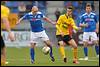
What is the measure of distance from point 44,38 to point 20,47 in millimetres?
9401

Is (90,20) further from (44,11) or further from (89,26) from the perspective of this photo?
(44,11)

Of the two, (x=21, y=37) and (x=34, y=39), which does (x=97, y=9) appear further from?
(x=34, y=39)

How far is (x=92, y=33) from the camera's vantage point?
18.8 meters

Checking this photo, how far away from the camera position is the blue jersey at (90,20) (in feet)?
59.7

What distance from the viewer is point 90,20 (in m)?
18.4

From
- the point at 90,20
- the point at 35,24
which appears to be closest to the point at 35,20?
the point at 35,24

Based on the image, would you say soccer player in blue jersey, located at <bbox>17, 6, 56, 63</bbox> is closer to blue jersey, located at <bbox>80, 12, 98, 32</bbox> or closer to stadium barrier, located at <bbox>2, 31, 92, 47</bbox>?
blue jersey, located at <bbox>80, 12, 98, 32</bbox>

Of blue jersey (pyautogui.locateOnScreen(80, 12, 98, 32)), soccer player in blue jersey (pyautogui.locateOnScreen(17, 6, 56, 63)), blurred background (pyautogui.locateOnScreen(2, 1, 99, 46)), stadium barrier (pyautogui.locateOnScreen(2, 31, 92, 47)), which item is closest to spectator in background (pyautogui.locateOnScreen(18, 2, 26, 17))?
blurred background (pyautogui.locateOnScreen(2, 1, 99, 46))

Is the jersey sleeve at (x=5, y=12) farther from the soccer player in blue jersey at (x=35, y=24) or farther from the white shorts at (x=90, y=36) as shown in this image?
the white shorts at (x=90, y=36)

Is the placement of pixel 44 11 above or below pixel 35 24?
below

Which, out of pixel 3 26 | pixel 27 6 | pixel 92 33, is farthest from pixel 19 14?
pixel 3 26

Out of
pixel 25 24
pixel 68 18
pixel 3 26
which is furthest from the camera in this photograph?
pixel 25 24

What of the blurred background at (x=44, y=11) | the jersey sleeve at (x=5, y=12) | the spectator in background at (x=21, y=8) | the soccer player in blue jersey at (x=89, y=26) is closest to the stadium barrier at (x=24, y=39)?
the blurred background at (x=44, y=11)

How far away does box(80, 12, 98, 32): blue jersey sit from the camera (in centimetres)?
1820
